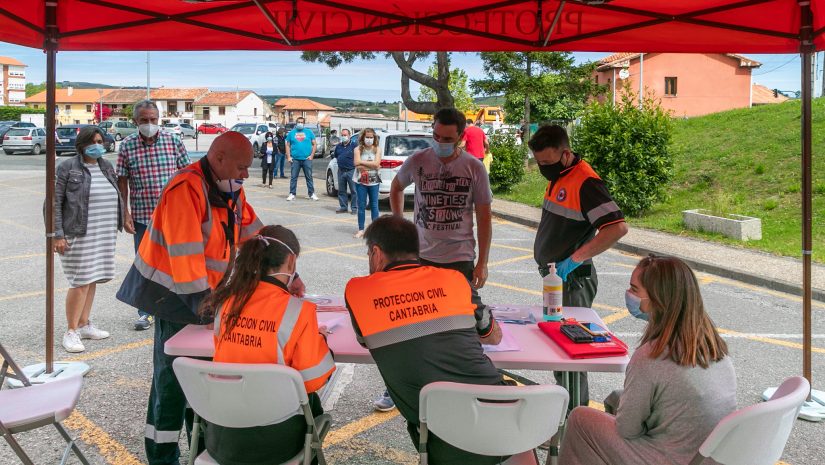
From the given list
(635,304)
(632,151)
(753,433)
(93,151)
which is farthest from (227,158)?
(632,151)

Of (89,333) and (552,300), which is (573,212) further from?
(89,333)

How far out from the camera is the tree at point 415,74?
76.4 ft

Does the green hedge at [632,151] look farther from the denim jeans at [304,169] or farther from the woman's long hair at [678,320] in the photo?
the woman's long hair at [678,320]

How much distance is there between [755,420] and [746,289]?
7116mm

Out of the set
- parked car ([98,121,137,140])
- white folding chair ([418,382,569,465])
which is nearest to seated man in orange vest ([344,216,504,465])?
white folding chair ([418,382,569,465])

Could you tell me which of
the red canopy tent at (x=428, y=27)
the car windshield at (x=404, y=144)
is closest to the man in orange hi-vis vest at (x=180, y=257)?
the red canopy tent at (x=428, y=27)

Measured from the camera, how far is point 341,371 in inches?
219

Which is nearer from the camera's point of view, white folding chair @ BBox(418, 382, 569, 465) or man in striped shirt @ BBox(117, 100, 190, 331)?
white folding chair @ BBox(418, 382, 569, 465)

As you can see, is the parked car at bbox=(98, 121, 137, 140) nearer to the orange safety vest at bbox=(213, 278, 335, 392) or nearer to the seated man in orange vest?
the orange safety vest at bbox=(213, 278, 335, 392)

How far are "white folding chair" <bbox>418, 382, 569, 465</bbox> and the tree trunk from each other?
19.0 meters

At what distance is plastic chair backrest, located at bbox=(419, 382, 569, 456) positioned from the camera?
2.54 meters

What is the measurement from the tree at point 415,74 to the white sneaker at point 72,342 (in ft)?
53.3

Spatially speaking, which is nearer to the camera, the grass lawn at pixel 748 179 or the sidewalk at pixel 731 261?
the sidewalk at pixel 731 261

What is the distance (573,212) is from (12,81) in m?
173
